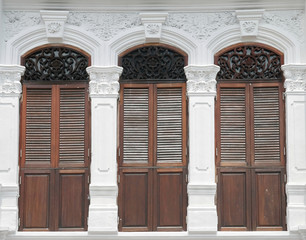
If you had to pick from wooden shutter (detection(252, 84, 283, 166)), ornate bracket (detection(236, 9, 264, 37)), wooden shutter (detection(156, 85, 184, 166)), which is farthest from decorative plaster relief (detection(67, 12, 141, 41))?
wooden shutter (detection(252, 84, 283, 166))

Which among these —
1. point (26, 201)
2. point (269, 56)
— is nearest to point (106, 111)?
point (26, 201)

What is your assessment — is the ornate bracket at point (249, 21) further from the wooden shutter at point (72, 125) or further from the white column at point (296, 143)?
the wooden shutter at point (72, 125)

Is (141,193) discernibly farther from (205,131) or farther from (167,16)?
(167,16)

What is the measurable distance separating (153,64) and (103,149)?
1488mm

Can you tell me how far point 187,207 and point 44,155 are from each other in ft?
7.33

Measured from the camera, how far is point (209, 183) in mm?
10281

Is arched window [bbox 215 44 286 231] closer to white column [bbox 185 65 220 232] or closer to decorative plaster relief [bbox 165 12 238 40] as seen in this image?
white column [bbox 185 65 220 232]

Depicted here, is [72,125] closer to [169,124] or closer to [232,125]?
[169,124]

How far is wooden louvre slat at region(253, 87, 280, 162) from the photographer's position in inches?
412

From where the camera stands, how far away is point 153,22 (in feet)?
35.2

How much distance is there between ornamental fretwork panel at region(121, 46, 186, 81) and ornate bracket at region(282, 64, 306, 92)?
1.52m

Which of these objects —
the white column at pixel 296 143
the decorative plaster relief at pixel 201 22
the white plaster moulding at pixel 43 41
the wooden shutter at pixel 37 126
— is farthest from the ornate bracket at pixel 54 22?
the white column at pixel 296 143

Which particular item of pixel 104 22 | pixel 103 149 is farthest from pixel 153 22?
pixel 103 149

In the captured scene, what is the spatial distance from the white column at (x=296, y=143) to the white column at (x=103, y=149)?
2.50 metres
